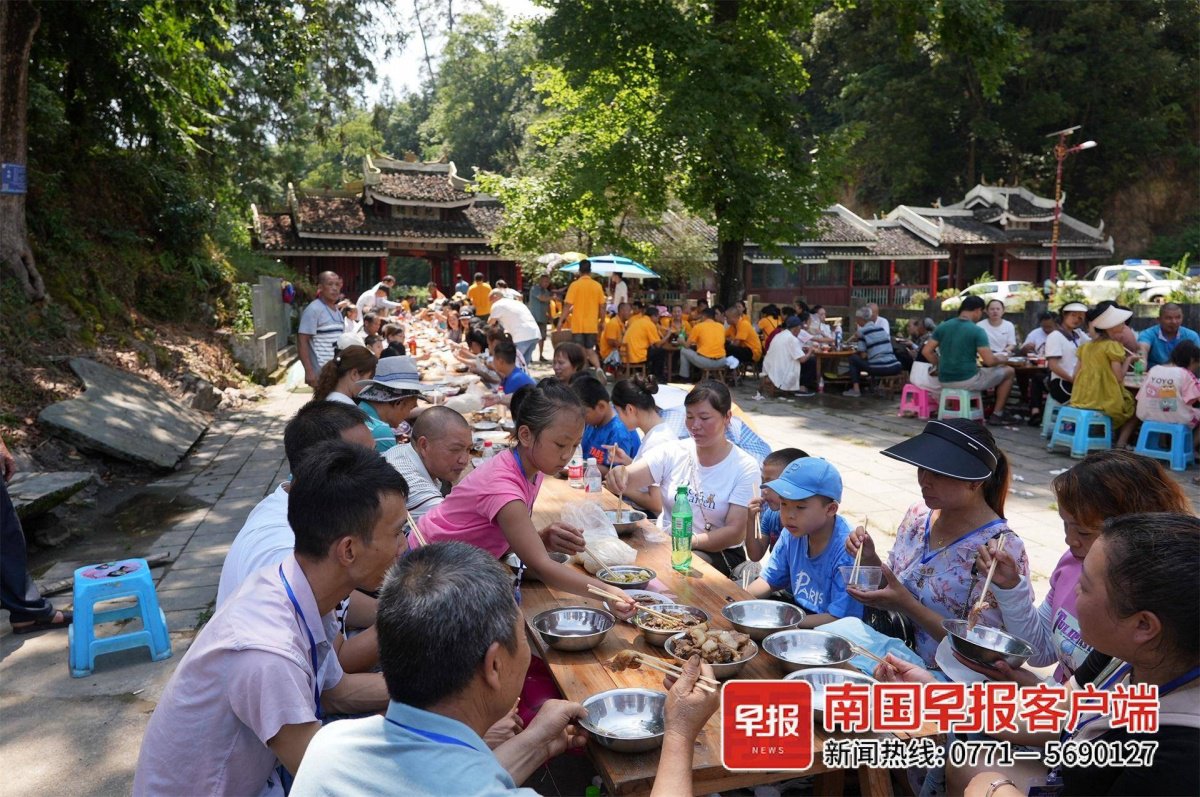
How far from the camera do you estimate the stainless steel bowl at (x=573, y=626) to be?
2617 mm

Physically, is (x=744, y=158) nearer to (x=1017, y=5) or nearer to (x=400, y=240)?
(x=400, y=240)

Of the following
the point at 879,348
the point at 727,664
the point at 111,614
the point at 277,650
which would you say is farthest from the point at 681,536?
the point at 879,348

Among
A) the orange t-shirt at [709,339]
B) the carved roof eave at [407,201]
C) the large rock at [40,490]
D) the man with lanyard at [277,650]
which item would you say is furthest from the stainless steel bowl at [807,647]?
the carved roof eave at [407,201]

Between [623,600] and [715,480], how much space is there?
1524mm

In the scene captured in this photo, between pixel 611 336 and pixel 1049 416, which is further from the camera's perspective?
pixel 611 336

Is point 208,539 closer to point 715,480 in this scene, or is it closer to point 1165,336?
point 715,480

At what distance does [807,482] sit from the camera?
313 centimetres

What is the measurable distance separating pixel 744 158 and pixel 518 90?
3634 cm

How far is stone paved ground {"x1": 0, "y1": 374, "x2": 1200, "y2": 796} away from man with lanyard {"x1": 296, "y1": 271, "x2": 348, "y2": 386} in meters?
1.19

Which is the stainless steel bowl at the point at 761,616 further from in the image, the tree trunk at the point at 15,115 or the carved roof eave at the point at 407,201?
the carved roof eave at the point at 407,201

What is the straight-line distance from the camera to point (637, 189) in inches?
589

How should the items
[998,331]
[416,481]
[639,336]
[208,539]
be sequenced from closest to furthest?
[416,481] → [208,539] → [998,331] → [639,336]

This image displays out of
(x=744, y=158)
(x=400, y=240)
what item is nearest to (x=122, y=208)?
(x=744, y=158)

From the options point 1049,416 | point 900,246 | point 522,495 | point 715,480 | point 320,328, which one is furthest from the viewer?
point 900,246
